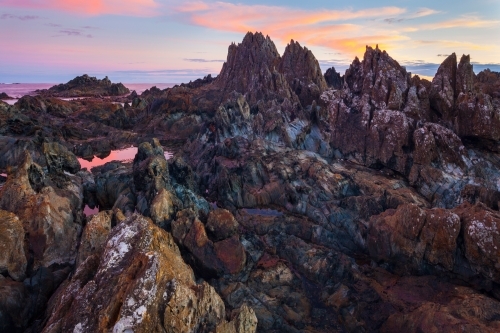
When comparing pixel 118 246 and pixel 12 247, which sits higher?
pixel 118 246

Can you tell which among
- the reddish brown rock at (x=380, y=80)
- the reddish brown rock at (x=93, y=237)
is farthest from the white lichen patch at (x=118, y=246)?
the reddish brown rock at (x=380, y=80)

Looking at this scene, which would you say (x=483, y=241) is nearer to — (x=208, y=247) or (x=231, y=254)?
(x=231, y=254)

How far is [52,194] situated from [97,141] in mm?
37652

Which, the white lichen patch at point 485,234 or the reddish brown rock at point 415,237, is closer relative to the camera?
the white lichen patch at point 485,234

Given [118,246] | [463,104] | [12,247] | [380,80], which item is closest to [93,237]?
[12,247]

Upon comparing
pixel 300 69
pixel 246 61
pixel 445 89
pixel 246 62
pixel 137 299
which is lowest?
pixel 137 299

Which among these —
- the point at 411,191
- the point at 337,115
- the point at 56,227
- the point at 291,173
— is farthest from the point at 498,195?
the point at 56,227

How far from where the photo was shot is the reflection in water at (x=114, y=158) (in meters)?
48.7

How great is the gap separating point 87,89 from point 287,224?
148 m

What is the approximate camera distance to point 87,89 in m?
146

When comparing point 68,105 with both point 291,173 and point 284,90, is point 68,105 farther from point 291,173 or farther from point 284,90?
point 291,173

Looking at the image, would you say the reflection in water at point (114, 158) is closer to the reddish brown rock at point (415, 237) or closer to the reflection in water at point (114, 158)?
the reflection in water at point (114, 158)

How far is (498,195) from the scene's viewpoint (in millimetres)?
23672

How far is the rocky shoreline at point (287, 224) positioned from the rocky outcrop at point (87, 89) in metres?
105
